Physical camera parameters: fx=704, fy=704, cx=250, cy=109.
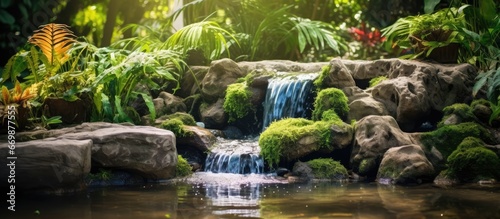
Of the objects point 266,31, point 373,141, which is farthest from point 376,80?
point 266,31

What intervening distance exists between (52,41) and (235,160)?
3044mm

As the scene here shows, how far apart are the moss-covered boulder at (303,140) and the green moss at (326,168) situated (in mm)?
199

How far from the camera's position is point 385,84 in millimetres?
10055

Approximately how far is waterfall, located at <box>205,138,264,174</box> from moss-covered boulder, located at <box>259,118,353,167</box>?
17 centimetres

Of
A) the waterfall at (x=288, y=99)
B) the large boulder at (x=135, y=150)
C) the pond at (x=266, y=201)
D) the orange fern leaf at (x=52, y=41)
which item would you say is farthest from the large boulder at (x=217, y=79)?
the pond at (x=266, y=201)

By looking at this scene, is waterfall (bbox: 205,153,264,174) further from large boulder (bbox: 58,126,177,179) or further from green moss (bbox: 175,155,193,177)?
large boulder (bbox: 58,126,177,179)

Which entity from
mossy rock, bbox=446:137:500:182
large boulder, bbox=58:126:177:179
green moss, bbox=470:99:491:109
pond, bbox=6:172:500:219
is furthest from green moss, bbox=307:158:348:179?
green moss, bbox=470:99:491:109

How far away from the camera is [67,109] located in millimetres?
9555

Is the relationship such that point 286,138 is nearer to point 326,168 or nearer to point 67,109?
point 326,168

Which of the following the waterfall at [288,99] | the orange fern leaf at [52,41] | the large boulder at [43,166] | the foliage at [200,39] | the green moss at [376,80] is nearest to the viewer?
the large boulder at [43,166]

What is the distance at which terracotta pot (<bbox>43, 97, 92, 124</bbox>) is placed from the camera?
31.1 ft

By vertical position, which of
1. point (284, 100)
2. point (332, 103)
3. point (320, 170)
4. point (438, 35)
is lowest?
point (320, 170)

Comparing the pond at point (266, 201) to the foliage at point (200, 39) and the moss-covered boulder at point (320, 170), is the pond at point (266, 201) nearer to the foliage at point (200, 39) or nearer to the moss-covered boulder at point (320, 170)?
the moss-covered boulder at point (320, 170)

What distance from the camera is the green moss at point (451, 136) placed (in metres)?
9.14
